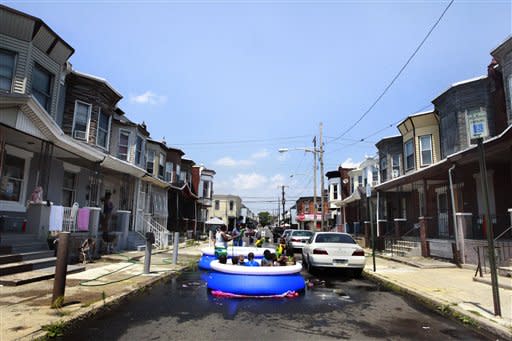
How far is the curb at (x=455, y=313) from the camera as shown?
243 inches

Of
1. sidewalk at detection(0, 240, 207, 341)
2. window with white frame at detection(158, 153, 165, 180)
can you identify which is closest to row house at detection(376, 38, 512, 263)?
sidewalk at detection(0, 240, 207, 341)

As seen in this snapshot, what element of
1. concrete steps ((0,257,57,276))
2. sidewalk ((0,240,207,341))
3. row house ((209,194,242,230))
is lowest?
sidewalk ((0,240,207,341))

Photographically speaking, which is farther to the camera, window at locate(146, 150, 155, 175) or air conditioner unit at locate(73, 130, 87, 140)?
window at locate(146, 150, 155, 175)

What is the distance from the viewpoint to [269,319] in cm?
684

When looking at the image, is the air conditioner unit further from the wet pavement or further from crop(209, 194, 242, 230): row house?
crop(209, 194, 242, 230): row house

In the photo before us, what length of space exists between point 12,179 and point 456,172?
17491mm

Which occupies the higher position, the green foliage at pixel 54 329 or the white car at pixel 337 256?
the white car at pixel 337 256

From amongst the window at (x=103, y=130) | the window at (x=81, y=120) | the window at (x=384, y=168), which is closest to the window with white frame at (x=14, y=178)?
the window at (x=81, y=120)

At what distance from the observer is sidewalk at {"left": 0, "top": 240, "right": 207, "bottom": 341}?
570cm

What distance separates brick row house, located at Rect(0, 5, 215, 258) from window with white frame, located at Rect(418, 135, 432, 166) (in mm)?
17087

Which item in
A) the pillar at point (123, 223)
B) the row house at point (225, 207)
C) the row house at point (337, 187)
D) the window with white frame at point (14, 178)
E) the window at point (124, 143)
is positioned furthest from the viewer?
the row house at point (225, 207)

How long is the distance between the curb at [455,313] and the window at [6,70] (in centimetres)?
1453

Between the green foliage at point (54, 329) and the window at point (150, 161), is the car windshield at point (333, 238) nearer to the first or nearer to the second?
the green foliage at point (54, 329)

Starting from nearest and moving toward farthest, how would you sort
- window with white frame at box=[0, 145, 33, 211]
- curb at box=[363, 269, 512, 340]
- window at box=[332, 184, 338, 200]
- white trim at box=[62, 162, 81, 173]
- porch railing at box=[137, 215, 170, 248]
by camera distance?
curb at box=[363, 269, 512, 340] → window with white frame at box=[0, 145, 33, 211] → white trim at box=[62, 162, 81, 173] → porch railing at box=[137, 215, 170, 248] → window at box=[332, 184, 338, 200]
